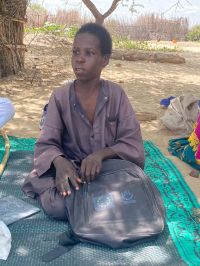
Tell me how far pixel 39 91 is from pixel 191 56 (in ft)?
27.7

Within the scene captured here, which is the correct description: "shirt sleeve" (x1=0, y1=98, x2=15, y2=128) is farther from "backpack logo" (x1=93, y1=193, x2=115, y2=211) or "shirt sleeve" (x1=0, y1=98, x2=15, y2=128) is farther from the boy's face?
"backpack logo" (x1=93, y1=193, x2=115, y2=211)

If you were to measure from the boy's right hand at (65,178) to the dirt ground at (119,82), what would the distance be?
47.1 inches

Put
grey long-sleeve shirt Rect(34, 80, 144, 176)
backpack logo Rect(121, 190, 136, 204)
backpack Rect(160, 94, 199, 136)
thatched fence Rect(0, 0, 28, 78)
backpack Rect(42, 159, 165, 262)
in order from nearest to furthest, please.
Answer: backpack Rect(42, 159, 165, 262)
backpack logo Rect(121, 190, 136, 204)
grey long-sleeve shirt Rect(34, 80, 144, 176)
backpack Rect(160, 94, 199, 136)
thatched fence Rect(0, 0, 28, 78)

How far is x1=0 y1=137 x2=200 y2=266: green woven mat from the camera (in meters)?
2.25

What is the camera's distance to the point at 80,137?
2873 millimetres

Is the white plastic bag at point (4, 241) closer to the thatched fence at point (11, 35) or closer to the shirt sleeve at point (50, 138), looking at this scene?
the shirt sleeve at point (50, 138)

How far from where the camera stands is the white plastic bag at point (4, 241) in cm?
221

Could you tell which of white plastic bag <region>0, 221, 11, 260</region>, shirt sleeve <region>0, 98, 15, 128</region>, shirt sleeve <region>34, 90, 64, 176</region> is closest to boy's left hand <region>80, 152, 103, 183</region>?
shirt sleeve <region>34, 90, 64, 176</region>

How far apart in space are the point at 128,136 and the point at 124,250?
33.6 inches

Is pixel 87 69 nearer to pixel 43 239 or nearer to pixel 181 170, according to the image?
pixel 43 239

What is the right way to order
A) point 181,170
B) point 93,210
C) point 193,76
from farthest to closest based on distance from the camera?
point 193,76, point 181,170, point 93,210

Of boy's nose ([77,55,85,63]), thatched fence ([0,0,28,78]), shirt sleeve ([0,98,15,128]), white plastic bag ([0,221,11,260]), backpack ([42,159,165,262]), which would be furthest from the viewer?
thatched fence ([0,0,28,78])

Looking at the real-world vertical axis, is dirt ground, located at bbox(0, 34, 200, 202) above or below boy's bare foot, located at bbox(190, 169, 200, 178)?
above

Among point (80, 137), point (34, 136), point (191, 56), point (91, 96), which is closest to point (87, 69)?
point (91, 96)
